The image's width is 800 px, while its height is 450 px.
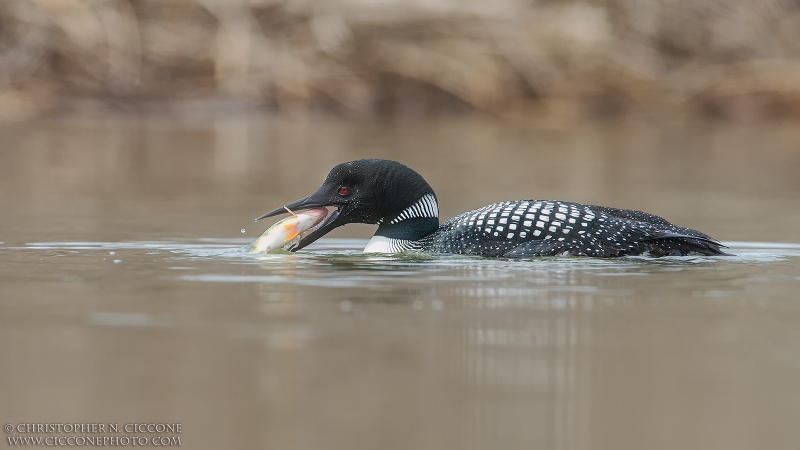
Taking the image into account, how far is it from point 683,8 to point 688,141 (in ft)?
7.80

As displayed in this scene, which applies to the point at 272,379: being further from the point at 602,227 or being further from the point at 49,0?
the point at 49,0

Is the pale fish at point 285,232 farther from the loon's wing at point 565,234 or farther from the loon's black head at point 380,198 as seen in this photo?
the loon's wing at point 565,234

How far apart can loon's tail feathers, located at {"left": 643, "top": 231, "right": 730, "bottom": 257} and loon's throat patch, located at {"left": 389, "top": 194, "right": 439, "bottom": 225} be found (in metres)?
1.06

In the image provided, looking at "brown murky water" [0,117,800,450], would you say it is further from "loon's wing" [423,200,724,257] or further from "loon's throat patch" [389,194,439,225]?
"loon's throat patch" [389,194,439,225]

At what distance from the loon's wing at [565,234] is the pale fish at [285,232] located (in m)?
0.69

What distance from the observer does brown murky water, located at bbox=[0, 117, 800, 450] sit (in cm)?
274

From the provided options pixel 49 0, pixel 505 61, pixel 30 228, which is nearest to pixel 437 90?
pixel 505 61

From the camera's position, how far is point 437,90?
1548 cm

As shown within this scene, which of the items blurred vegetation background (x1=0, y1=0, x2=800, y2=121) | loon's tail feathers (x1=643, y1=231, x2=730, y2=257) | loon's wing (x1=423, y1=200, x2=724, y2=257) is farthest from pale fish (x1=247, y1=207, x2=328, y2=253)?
blurred vegetation background (x1=0, y1=0, x2=800, y2=121)

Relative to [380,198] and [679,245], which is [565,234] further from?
[380,198]

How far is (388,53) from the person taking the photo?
47.3 ft

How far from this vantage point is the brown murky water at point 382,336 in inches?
108

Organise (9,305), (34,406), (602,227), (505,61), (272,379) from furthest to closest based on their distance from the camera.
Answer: (505,61) < (602,227) < (9,305) < (272,379) < (34,406)

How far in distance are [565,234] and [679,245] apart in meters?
0.51
